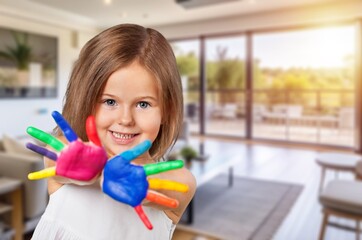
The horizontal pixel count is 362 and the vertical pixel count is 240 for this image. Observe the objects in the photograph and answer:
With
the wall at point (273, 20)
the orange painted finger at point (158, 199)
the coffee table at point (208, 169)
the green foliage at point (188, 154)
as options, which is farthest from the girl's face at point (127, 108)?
the wall at point (273, 20)

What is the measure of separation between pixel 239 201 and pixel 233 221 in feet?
1.55

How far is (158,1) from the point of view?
4863 mm

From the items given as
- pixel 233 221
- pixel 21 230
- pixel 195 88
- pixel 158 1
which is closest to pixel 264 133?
pixel 195 88

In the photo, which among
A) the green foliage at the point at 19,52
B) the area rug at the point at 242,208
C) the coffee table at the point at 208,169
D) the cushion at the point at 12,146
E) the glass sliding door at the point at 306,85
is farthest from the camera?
the glass sliding door at the point at 306,85

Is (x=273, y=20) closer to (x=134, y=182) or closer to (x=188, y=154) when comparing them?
(x=188, y=154)

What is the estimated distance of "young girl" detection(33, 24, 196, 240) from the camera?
434 mm

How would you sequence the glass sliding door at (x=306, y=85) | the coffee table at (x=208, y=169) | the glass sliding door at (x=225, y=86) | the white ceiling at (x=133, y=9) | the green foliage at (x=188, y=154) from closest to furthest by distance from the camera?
the coffee table at (x=208, y=169) → the green foliage at (x=188, y=154) → the white ceiling at (x=133, y=9) → the glass sliding door at (x=306, y=85) → the glass sliding door at (x=225, y=86)

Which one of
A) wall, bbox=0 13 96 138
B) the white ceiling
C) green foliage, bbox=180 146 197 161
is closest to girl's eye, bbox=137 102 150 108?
green foliage, bbox=180 146 197 161

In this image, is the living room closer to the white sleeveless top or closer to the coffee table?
the coffee table

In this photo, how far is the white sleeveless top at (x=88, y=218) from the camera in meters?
0.45

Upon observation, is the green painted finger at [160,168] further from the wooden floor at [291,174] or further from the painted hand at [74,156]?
the wooden floor at [291,174]

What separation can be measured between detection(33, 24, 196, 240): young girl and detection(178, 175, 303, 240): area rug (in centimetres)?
193

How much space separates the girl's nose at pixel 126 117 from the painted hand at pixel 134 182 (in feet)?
0.22

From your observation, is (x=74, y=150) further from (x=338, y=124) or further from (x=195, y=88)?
(x=195, y=88)
